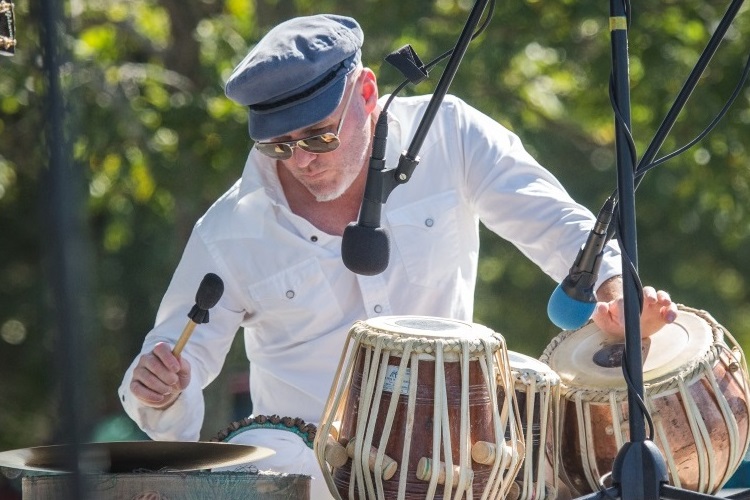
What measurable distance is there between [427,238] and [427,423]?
2.93 feet

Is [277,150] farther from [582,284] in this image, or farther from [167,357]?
[582,284]

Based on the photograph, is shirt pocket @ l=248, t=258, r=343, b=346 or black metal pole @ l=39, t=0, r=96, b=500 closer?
black metal pole @ l=39, t=0, r=96, b=500

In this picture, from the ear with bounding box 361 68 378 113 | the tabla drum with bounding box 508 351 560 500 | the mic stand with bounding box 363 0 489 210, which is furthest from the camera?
the ear with bounding box 361 68 378 113

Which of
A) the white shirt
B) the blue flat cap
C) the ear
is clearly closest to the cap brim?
the blue flat cap

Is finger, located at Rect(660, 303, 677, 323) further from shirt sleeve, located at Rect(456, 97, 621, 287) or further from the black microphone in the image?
the black microphone

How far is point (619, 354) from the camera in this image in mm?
2537

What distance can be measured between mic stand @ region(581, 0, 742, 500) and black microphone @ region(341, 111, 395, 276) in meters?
0.47

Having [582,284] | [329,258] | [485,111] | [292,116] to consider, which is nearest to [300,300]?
[329,258]

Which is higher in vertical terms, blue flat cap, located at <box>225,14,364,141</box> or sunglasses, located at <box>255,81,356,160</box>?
blue flat cap, located at <box>225,14,364,141</box>

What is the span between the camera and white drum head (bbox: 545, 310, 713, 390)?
2465 mm

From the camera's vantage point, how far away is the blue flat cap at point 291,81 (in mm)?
2678

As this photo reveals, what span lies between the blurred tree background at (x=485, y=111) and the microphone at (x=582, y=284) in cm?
349

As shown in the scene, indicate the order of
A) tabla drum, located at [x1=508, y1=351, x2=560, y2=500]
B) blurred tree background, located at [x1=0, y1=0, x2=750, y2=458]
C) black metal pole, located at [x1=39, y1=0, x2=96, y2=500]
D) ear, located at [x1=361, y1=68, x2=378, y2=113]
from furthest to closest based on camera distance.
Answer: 1. blurred tree background, located at [x1=0, y1=0, x2=750, y2=458]
2. ear, located at [x1=361, y1=68, x2=378, y2=113]
3. tabla drum, located at [x1=508, y1=351, x2=560, y2=500]
4. black metal pole, located at [x1=39, y1=0, x2=96, y2=500]

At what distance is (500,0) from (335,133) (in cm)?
351
